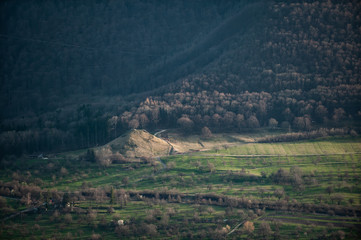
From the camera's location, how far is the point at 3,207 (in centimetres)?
9788

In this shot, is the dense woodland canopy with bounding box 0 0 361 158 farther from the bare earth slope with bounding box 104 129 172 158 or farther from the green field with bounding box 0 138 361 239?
the green field with bounding box 0 138 361 239

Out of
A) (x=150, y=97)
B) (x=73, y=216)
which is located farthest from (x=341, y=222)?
(x=150, y=97)

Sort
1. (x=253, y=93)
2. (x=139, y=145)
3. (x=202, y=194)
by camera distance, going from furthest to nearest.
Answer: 1. (x=253, y=93)
2. (x=139, y=145)
3. (x=202, y=194)

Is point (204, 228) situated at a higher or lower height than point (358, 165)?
lower

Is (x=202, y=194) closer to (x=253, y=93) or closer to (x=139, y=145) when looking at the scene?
(x=139, y=145)

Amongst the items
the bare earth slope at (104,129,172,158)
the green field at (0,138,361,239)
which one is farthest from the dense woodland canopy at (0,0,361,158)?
the green field at (0,138,361,239)

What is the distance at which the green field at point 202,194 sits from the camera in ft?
284

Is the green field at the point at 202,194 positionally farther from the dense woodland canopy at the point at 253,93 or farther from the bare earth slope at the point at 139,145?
the dense woodland canopy at the point at 253,93

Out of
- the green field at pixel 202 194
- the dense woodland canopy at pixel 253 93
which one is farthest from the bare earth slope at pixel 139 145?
the dense woodland canopy at pixel 253 93

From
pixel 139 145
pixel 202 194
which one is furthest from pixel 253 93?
pixel 202 194

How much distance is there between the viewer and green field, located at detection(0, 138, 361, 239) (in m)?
86.6

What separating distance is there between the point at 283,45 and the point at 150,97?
56424mm

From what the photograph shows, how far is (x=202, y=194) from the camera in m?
100

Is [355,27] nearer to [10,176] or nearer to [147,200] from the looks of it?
[147,200]
